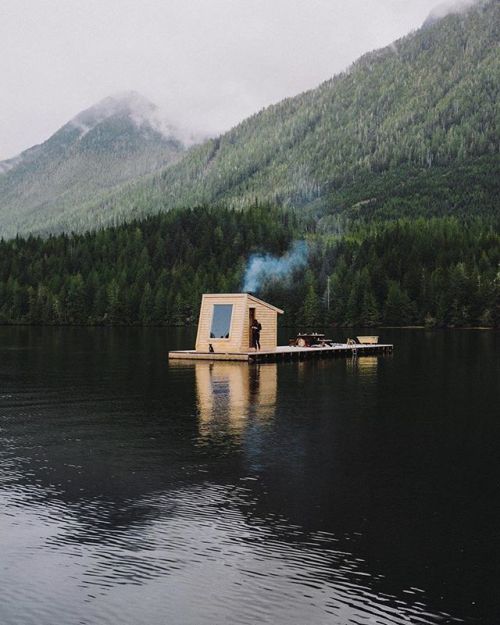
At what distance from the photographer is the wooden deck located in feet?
222

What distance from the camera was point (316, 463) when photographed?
23.8m

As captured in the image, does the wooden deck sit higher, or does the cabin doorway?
the cabin doorway

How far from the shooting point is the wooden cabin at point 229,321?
A: 2687 inches

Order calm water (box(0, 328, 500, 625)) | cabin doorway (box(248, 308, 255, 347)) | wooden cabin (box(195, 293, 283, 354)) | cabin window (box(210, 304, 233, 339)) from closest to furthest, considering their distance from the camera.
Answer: calm water (box(0, 328, 500, 625)) → wooden cabin (box(195, 293, 283, 354)) → cabin window (box(210, 304, 233, 339)) → cabin doorway (box(248, 308, 255, 347))

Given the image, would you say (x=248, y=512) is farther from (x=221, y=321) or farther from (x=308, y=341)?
(x=308, y=341)

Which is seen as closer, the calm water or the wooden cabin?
the calm water

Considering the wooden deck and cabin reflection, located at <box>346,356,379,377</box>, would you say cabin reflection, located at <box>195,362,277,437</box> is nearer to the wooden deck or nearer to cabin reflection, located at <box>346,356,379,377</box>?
the wooden deck

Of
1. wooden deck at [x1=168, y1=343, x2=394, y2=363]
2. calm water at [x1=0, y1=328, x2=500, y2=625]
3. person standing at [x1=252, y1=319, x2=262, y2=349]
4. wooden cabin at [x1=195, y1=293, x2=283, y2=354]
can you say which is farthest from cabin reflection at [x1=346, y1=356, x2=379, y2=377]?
calm water at [x1=0, y1=328, x2=500, y2=625]

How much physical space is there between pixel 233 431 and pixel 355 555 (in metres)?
14.1

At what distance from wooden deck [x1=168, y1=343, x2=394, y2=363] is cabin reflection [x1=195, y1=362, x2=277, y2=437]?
4.22 metres

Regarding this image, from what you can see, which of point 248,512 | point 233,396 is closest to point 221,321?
point 233,396

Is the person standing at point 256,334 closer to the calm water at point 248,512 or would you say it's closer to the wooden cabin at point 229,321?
the wooden cabin at point 229,321

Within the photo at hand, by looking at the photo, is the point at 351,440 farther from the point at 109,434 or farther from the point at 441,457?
the point at 109,434

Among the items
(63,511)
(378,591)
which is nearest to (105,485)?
(63,511)
